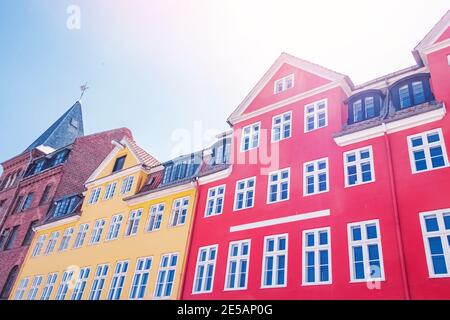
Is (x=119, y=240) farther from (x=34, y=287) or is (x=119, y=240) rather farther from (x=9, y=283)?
(x=9, y=283)

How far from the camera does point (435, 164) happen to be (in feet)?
48.5

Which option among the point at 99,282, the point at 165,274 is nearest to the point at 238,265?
the point at 165,274

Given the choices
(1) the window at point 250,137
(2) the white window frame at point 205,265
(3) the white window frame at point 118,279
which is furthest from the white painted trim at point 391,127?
(3) the white window frame at point 118,279

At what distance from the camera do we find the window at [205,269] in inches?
744

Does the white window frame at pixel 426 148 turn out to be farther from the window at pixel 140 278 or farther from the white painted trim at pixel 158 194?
the window at pixel 140 278

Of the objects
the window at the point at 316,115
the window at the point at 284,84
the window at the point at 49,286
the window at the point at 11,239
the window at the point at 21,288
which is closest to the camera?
the window at the point at 316,115

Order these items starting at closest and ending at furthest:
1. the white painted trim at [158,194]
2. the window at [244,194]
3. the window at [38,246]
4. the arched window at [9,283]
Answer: the window at [244,194] < the white painted trim at [158,194] < the arched window at [9,283] < the window at [38,246]

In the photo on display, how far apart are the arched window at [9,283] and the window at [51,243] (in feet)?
11.7

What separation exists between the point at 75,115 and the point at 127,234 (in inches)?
1115

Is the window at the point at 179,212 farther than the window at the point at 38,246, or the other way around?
the window at the point at 38,246

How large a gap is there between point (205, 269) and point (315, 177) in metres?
7.02

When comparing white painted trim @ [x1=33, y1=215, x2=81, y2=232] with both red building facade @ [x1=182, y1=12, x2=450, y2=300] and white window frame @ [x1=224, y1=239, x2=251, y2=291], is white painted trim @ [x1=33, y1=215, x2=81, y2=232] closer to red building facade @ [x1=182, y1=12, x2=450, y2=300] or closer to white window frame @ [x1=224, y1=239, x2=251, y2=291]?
red building facade @ [x1=182, y1=12, x2=450, y2=300]
